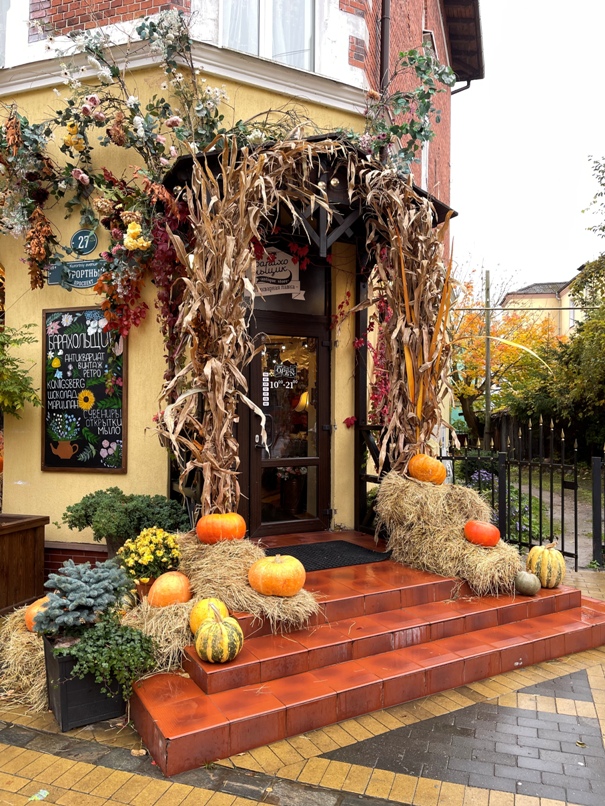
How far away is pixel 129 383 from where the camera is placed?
20.6 ft

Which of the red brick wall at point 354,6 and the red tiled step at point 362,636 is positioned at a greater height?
the red brick wall at point 354,6

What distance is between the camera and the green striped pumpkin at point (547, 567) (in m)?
5.33

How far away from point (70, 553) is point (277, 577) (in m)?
2.99

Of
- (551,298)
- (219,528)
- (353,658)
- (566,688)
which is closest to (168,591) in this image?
(219,528)

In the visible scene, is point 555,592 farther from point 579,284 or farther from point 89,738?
point 579,284

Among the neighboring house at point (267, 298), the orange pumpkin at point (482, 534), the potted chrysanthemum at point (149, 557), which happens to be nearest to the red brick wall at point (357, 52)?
the neighboring house at point (267, 298)

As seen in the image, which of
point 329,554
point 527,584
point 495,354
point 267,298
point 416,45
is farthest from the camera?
point 495,354

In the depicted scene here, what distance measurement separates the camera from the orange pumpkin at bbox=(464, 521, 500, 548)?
535 centimetres

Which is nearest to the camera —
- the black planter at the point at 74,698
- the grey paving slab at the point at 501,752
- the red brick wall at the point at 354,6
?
the grey paving slab at the point at 501,752

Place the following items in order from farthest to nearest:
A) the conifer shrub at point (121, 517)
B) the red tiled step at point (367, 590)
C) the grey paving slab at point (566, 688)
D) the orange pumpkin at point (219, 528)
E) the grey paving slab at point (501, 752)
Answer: the conifer shrub at point (121, 517) < the orange pumpkin at point (219, 528) < the red tiled step at point (367, 590) < the grey paving slab at point (566, 688) < the grey paving slab at point (501, 752)

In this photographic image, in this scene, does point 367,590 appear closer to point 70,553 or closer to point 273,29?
point 70,553

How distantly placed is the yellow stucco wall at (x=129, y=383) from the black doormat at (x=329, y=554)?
92 cm

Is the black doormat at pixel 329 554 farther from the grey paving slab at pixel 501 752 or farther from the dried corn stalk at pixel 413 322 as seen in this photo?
the grey paving slab at pixel 501 752

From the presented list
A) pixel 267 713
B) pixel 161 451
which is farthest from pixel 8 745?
pixel 161 451
